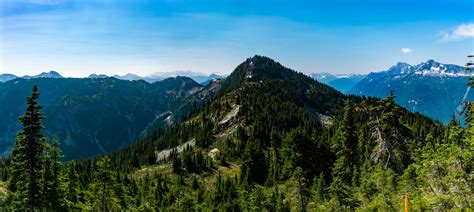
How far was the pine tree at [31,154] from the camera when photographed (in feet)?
137

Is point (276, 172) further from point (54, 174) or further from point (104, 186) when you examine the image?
point (104, 186)

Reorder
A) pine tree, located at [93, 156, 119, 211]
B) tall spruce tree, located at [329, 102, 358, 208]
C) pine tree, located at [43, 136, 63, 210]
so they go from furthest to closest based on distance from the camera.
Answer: tall spruce tree, located at [329, 102, 358, 208], pine tree, located at [43, 136, 63, 210], pine tree, located at [93, 156, 119, 211]

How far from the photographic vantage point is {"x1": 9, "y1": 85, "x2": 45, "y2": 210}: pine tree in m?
41.9

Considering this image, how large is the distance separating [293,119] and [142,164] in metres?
65.4

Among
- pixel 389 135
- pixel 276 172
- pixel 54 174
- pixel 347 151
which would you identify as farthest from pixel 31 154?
pixel 276 172

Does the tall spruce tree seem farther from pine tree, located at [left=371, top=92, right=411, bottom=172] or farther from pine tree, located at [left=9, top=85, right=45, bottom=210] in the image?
pine tree, located at [left=9, top=85, right=45, bottom=210]

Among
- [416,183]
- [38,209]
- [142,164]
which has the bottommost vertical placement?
[142,164]

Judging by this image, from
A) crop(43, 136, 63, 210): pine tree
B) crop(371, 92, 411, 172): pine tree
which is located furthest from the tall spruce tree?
crop(43, 136, 63, 210): pine tree

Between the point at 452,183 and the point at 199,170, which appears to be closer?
the point at 452,183

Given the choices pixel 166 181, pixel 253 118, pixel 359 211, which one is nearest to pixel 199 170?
pixel 166 181

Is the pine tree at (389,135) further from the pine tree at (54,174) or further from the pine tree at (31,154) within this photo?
the pine tree at (54,174)

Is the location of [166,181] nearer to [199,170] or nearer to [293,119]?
[199,170]

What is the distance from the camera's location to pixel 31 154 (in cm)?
4250

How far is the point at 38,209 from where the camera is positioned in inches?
1736
